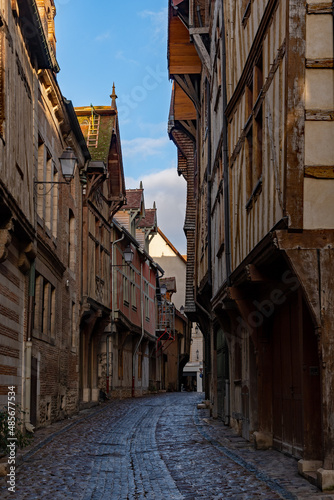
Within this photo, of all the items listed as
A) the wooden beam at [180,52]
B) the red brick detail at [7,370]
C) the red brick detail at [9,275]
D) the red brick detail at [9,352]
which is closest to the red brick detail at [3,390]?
the red brick detail at [7,370]

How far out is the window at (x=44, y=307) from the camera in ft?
45.8

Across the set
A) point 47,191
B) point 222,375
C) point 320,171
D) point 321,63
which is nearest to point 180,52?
point 47,191

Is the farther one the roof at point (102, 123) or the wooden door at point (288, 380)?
the roof at point (102, 123)

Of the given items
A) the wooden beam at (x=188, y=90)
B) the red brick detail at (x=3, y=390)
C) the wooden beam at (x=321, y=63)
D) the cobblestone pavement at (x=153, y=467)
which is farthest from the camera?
the wooden beam at (x=188, y=90)

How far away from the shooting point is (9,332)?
35.0 feet

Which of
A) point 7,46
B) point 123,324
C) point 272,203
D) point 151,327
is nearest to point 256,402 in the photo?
point 272,203

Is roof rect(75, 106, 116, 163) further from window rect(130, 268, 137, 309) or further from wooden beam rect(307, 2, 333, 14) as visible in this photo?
wooden beam rect(307, 2, 333, 14)

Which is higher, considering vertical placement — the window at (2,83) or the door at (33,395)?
the window at (2,83)

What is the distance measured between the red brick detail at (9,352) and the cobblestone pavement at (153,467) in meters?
1.36

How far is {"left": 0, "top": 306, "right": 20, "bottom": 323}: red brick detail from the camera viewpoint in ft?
33.3

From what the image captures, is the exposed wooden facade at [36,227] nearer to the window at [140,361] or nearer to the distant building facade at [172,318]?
the window at [140,361]

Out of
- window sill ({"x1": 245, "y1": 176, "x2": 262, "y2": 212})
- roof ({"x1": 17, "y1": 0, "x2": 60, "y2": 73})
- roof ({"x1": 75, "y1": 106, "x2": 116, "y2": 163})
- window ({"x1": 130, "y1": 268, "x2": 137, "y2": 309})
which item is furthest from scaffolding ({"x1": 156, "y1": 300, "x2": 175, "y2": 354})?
window sill ({"x1": 245, "y1": 176, "x2": 262, "y2": 212})

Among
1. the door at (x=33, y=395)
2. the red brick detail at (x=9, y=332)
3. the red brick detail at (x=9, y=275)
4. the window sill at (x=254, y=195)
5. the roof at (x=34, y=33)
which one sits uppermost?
the roof at (x=34, y=33)

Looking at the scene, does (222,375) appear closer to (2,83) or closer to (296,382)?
(296,382)
